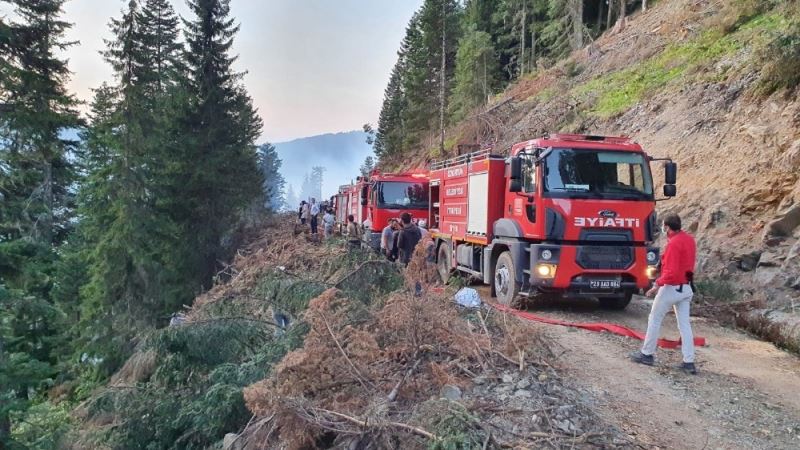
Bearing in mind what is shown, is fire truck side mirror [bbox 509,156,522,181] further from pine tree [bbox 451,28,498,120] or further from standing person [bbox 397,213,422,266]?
pine tree [bbox 451,28,498,120]

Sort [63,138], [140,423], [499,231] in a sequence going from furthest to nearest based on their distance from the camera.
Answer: [63,138] → [499,231] → [140,423]

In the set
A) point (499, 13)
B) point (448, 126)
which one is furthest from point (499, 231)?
point (499, 13)

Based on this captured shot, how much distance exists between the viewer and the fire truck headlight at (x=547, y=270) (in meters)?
8.38

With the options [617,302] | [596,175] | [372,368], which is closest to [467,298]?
[372,368]

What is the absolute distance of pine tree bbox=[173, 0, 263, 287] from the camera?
22547 mm

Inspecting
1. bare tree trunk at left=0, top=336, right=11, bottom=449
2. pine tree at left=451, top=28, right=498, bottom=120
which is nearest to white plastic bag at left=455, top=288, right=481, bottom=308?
bare tree trunk at left=0, top=336, right=11, bottom=449

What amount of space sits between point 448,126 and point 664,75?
76.4 feet

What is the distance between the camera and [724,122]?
1309 cm

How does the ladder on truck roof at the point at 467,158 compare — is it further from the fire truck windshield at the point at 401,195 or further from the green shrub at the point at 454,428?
the green shrub at the point at 454,428

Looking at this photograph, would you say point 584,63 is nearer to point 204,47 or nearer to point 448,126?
point 448,126

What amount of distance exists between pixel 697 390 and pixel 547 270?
125 inches

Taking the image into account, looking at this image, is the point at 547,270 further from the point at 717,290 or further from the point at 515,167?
the point at 717,290

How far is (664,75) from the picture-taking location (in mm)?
18766

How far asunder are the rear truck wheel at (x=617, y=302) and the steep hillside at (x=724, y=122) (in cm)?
187
